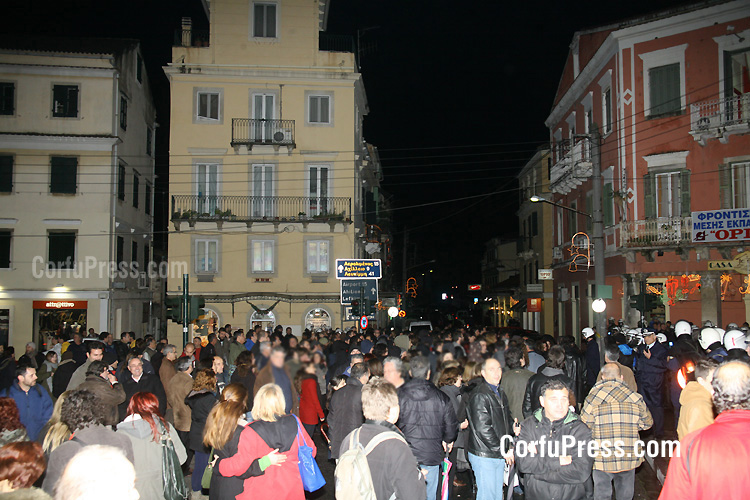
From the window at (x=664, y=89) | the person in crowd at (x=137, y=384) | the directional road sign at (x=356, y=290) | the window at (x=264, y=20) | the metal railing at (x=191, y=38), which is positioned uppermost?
the window at (x=264, y=20)

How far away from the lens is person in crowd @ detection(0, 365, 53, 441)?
819 cm

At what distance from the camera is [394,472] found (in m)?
4.62

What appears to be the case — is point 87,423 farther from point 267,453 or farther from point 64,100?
point 64,100

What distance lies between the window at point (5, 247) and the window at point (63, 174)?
9.01ft

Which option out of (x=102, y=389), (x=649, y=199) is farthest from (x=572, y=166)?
(x=102, y=389)

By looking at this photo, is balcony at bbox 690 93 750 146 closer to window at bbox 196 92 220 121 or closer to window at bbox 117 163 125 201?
window at bbox 196 92 220 121

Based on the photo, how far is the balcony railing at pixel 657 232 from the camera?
72.8 ft

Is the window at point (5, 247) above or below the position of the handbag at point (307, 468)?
Result: above

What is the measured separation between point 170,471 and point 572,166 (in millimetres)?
25185

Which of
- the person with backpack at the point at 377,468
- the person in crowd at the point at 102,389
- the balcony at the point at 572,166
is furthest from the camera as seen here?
the balcony at the point at 572,166

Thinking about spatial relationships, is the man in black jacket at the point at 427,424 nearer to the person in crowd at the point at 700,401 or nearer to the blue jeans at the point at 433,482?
the blue jeans at the point at 433,482

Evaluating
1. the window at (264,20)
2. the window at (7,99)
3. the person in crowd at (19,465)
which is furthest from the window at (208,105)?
the person in crowd at (19,465)

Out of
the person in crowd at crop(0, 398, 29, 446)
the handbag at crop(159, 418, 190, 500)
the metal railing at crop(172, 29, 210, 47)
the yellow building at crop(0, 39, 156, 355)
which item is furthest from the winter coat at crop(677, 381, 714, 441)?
the metal railing at crop(172, 29, 210, 47)

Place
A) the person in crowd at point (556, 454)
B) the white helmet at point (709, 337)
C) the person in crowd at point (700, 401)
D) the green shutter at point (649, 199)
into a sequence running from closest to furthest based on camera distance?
1. the person in crowd at point (556, 454)
2. the person in crowd at point (700, 401)
3. the white helmet at point (709, 337)
4. the green shutter at point (649, 199)
